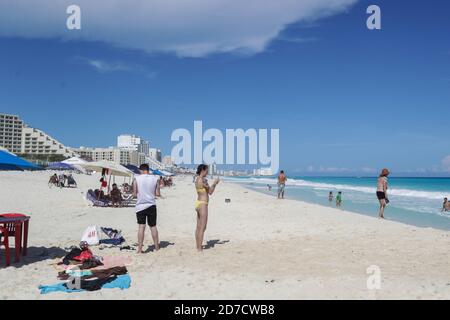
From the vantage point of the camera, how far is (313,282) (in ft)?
18.2

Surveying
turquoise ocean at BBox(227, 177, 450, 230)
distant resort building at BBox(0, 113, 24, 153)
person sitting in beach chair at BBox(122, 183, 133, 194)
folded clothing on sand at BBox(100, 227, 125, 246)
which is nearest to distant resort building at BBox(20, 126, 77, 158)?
distant resort building at BBox(0, 113, 24, 153)

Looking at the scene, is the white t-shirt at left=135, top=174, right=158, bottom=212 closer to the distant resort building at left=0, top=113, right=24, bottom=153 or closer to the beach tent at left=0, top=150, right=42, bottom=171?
the beach tent at left=0, top=150, right=42, bottom=171

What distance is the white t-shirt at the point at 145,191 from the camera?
7.43m

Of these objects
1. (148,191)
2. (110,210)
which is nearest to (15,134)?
(110,210)

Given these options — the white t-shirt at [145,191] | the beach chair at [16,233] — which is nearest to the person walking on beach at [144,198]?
the white t-shirt at [145,191]

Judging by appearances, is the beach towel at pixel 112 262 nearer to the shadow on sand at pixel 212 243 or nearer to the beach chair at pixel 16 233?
the beach chair at pixel 16 233

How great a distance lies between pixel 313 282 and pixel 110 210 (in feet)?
36.0

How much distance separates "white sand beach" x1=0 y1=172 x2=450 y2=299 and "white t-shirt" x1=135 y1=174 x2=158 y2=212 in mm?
911

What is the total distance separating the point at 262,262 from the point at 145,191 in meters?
2.44

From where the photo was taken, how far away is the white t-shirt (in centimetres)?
743

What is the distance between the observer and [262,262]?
684cm

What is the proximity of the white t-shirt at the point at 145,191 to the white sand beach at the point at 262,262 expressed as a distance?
0.91 meters

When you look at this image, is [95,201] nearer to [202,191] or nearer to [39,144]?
[202,191]
